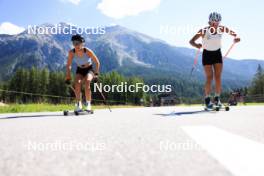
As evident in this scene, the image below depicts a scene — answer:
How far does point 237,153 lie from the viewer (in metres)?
2.74

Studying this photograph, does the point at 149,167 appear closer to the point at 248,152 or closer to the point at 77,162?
the point at 77,162

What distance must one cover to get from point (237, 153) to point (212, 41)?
802 centimetres

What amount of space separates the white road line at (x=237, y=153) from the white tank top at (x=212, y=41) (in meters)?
6.75

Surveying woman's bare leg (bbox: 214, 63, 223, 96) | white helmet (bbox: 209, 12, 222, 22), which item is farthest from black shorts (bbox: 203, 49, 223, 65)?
white helmet (bbox: 209, 12, 222, 22)

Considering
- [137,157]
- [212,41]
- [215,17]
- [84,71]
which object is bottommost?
[137,157]

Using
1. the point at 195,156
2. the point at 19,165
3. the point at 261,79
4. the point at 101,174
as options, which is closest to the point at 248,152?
the point at 195,156

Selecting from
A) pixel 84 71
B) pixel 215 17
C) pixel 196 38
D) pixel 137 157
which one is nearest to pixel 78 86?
pixel 84 71

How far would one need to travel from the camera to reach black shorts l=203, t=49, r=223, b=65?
10281mm

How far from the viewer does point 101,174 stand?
2.07 m

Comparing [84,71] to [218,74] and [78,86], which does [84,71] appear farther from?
[218,74]

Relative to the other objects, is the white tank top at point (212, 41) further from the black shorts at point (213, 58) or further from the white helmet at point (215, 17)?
the white helmet at point (215, 17)

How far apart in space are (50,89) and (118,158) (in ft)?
446

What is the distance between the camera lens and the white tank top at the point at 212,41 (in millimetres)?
10367

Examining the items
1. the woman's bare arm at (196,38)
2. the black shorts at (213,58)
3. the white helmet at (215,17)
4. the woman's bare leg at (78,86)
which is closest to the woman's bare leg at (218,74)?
the black shorts at (213,58)
